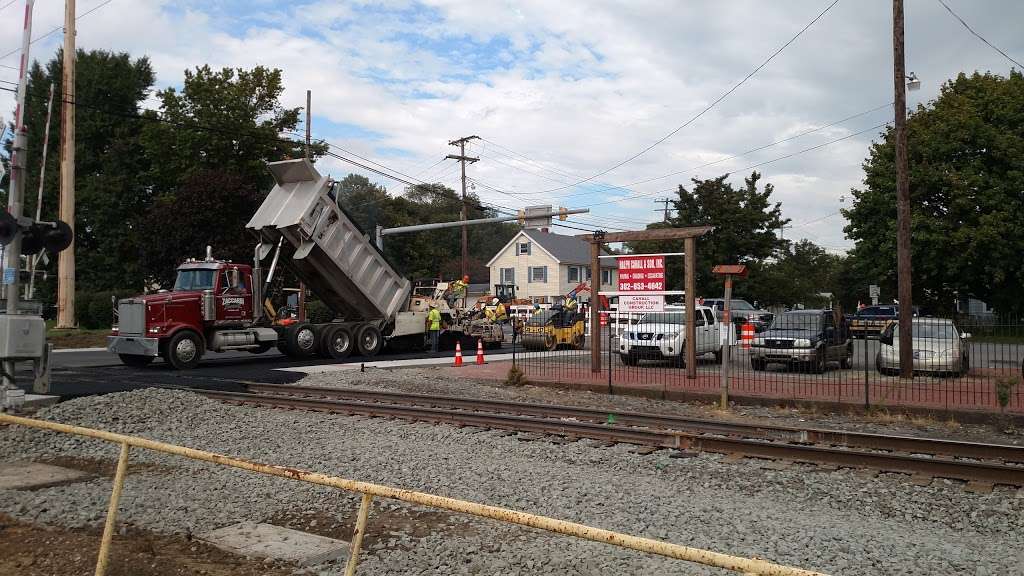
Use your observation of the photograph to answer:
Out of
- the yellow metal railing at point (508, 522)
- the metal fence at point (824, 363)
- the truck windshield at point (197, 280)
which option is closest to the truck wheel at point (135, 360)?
the truck windshield at point (197, 280)

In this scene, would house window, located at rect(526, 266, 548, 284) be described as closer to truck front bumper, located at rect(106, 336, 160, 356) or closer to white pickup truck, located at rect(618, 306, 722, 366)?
white pickup truck, located at rect(618, 306, 722, 366)

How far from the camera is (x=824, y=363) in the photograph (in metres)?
15.6

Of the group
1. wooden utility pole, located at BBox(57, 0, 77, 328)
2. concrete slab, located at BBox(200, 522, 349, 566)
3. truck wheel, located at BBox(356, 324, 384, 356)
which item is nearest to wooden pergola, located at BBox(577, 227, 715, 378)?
truck wheel, located at BBox(356, 324, 384, 356)

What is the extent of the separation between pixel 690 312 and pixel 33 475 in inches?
471

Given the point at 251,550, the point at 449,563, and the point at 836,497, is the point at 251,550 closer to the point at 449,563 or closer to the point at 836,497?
the point at 449,563

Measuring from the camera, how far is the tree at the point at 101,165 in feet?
165

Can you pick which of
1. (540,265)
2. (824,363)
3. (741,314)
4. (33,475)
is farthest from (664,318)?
(540,265)

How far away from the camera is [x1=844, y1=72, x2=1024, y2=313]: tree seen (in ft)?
114

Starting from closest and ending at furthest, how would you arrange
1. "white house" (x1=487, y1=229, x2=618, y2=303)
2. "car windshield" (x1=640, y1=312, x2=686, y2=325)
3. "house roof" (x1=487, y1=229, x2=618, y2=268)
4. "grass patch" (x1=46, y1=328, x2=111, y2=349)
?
1. "car windshield" (x1=640, y1=312, x2=686, y2=325)
2. "grass patch" (x1=46, y1=328, x2=111, y2=349)
3. "white house" (x1=487, y1=229, x2=618, y2=303)
4. "house roof" (x1=487, y1=229, x2=618, y2=268)

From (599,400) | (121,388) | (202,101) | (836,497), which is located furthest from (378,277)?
(202,101)

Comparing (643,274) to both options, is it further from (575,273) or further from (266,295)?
(575,273)

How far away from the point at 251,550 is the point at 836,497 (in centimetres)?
532

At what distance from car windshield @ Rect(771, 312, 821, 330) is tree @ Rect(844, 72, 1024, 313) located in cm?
2028

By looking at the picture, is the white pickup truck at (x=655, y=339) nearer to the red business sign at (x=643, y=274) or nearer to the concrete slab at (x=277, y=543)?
the red business sign at (x=643, y=274)
